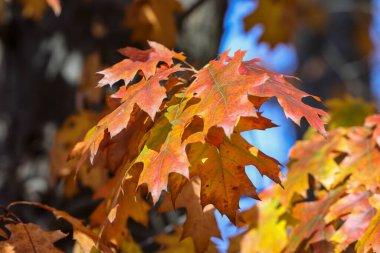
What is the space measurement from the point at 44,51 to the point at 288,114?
5.61ft

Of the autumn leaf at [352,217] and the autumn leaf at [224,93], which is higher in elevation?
the autumn leaf at [224,93]

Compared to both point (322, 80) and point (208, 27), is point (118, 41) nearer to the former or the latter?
point (208, 27)

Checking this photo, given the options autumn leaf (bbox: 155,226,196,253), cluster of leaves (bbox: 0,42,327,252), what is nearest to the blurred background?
autumn leaf (bbox: 155,226,196,253)

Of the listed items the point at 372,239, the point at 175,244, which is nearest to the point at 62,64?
the point at 175,244

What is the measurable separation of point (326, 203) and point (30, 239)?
2.45 feet

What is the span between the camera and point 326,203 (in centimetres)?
166

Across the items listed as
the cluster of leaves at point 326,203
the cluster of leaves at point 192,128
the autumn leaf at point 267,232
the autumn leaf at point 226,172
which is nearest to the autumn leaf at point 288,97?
the cluster of leaves at point 192,128

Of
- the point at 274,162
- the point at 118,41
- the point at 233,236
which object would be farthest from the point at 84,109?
the point at 274,162

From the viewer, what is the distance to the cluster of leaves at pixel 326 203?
5.04 ft

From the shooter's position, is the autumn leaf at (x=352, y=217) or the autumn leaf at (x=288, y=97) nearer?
the autumn leaf at (x=288, y=97)

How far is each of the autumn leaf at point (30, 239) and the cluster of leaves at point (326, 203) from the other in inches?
19.6

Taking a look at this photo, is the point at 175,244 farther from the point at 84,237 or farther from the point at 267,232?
the point at 84,237

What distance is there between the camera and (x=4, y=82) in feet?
9.14

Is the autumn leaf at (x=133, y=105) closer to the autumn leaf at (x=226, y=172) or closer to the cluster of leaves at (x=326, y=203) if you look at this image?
the autumn leaf at (x=226, y=172)
